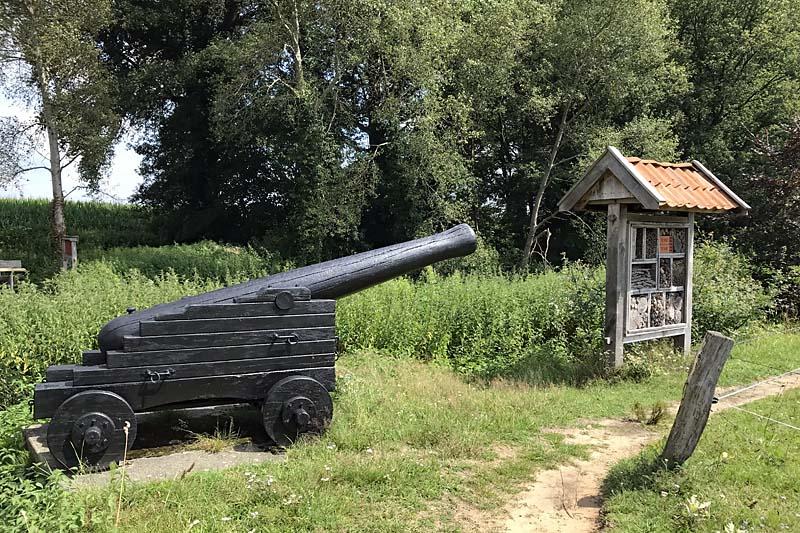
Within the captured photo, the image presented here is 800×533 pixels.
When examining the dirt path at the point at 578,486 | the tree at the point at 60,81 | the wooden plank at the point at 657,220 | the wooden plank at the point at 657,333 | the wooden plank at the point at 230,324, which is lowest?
the dirt path at the point at 578,486

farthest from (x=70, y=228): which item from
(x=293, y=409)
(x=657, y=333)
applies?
(x=657, y=333)

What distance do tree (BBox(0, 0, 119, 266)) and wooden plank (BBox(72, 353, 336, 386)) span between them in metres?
12.0

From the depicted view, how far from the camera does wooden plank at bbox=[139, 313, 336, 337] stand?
4.53 m

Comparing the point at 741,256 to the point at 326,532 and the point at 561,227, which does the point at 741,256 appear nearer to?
the point at 561,227

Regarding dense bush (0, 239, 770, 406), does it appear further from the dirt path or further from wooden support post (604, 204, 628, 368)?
the dirt path

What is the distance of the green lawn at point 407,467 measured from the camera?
373cm

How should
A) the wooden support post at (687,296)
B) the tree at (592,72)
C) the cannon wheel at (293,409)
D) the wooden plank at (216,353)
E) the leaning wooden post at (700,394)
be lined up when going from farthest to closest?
1. the tree at (592,72)
2. the wooden support post at (687,296)
3. the cannon wheel at (293,409)
4. the wooden plank at (216,353)
5. the leaning wooden post at (700,394)

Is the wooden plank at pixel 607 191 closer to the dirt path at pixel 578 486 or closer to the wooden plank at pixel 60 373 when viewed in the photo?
the dirt path at pixel 578 486

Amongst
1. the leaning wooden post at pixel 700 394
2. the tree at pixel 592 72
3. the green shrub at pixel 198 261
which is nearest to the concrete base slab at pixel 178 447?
the leaning wooden post at pixel 700 394

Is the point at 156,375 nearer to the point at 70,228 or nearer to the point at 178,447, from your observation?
the point at 178,447

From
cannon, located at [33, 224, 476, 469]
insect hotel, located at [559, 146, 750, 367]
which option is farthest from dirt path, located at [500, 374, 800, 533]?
cannon, located at [33, 224, 476, 469]

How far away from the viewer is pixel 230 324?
4.75m

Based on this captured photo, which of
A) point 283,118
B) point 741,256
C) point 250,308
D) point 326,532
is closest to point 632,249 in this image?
point 250,308

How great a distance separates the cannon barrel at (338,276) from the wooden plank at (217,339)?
13cm
